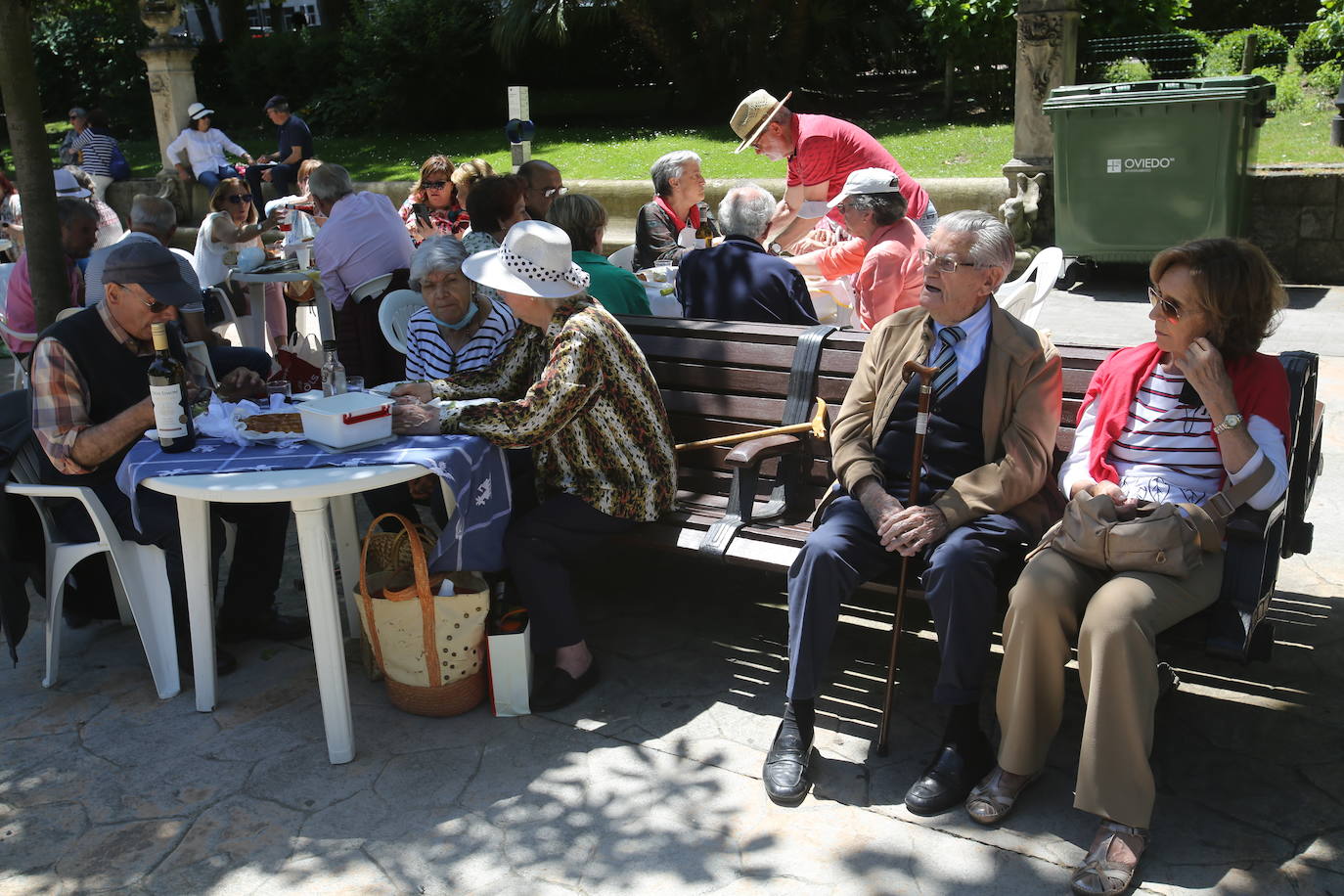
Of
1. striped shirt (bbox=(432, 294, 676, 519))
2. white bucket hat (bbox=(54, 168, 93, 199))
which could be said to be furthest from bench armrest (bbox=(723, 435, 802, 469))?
white bucket hat (bbox=(54, 168, 93, 199))

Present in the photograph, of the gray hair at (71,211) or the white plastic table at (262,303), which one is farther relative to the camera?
the white plastic table at (262,303)

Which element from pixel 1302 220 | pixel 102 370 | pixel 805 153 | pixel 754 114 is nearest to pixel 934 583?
pixel 102 370

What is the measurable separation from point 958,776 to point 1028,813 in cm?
19

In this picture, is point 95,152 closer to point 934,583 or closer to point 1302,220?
point 1302,220

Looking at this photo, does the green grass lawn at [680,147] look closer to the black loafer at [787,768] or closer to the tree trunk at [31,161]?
the tree trunk at [31,161]

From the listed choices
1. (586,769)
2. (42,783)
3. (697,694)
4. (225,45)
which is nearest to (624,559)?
(697,694)

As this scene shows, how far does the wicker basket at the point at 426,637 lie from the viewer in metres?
3.61

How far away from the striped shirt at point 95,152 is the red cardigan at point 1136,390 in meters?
15.2

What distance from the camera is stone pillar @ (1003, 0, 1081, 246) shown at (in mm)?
9820

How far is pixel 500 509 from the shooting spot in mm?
3764

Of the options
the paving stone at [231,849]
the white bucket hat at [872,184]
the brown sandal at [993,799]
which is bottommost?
the paving stone at [231,849]

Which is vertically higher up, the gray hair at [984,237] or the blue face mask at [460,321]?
the gray hair at [984,237]

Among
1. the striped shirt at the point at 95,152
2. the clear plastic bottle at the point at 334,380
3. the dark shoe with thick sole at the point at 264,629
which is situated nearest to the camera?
the clear plastic bottle at the point at 334,380

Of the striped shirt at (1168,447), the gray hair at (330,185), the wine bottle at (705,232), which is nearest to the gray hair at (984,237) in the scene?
the striped shirt at (1168,447)
